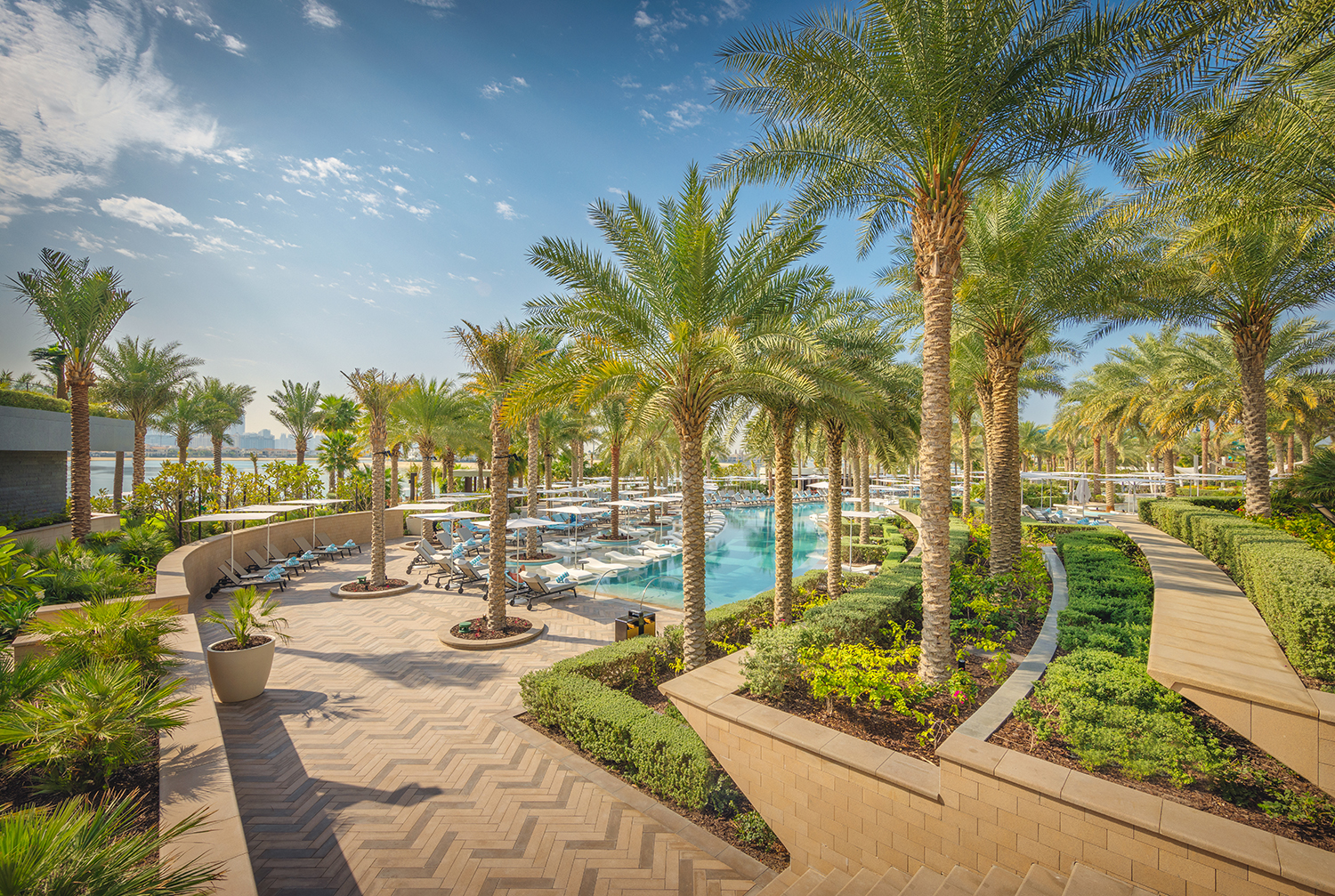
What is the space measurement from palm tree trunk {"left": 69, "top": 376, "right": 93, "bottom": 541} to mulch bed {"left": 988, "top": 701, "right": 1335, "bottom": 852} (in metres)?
18.7

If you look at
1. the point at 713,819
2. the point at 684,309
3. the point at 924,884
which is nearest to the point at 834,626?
the point at 713,819

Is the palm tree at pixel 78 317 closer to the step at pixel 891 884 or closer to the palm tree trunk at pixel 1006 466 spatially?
the step at pixel 891 884

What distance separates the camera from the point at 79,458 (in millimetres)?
12812

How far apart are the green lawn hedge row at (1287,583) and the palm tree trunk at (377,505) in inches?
587

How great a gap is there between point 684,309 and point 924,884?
22.5ft

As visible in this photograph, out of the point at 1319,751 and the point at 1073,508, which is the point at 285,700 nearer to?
the point at 1319,751

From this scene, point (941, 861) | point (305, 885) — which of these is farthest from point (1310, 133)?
point (305, 885)

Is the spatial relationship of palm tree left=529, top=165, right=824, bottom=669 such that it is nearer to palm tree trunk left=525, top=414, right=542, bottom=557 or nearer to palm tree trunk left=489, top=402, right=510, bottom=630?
palm tree trunk left=489, top=402, right=510, bottom=630

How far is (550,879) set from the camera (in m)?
4.39

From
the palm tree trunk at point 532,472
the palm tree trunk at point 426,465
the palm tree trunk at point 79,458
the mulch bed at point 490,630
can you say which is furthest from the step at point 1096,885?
the palm tree trunk at point 426,465

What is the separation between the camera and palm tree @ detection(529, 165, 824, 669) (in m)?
7.76

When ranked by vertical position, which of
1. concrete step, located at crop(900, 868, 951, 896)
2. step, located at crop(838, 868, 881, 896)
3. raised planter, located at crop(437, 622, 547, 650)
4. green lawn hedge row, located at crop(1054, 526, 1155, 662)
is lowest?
raised planter, located at crop(437, 622, 547, 650)

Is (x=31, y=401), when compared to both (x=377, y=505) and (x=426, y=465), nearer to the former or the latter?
(x=377, y=505)

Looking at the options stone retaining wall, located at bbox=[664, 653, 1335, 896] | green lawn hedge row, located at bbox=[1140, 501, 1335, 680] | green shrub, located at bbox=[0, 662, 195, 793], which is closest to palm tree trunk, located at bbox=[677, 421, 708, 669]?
stone retaining wall, located at bbox=[664, 653, 1335, 896]
